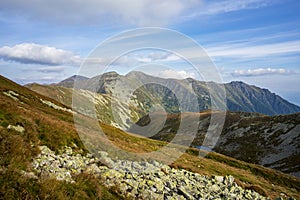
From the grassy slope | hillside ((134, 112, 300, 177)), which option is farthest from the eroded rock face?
hillside ((134, 112, 300, 177))

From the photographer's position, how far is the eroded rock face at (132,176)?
1628 cm

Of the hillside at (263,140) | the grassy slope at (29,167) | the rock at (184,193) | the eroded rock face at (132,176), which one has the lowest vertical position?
the hillside at (263,140)

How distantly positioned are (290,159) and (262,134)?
32.1 metres

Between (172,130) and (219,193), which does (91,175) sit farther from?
(172,130)

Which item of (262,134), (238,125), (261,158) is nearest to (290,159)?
(261,158)

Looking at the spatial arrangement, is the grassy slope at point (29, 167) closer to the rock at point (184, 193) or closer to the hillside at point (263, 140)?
the rock at point (184, 193)

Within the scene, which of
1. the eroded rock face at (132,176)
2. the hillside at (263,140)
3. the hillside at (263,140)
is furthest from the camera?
the hillside at (263,140)

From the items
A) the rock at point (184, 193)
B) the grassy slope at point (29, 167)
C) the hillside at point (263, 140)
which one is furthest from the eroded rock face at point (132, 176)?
the hillside at point (263, 140)

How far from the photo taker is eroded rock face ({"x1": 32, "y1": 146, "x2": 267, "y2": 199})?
641 inches

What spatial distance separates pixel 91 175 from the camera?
16.3 metres

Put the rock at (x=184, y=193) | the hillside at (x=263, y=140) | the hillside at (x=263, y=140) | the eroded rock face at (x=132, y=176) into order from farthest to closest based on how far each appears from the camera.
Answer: the hillside at (x=263, y=140) → the hillside at (x=263, y=140) → the rock at (x=184, y=193) → the eroded rock face at (x=132, y=176)

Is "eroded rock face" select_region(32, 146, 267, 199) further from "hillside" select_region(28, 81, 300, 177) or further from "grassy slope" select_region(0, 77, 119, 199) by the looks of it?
"hillside" select_region(28, 81, 300, 177)

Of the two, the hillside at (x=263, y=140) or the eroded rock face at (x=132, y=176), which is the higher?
the eroded rock face at (x=132, y=176)

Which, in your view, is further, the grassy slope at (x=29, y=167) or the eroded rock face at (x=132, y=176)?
the eroded rock face at (x=132, y=176)
